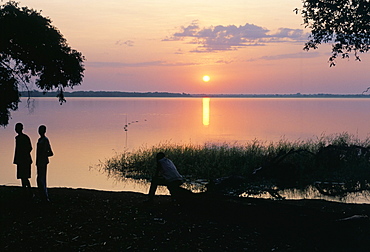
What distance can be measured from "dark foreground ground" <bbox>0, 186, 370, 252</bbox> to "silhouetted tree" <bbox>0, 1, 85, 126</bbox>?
437 cm

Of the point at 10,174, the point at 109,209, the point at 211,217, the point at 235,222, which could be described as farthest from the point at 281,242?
the point at 10,174

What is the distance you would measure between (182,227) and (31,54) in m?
8.78

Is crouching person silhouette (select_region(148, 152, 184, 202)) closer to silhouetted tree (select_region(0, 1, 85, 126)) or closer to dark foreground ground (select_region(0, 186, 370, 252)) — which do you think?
dark foreground ground (select_region(0, 186, 370, 252))

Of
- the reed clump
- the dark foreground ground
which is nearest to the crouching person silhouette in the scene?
the dark foreground ground

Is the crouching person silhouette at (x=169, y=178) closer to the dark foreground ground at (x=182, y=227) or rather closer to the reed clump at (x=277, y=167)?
the dark foreground ground at (x=182, y=227)

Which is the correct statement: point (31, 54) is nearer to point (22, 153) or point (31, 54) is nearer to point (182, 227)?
point (22, 153)

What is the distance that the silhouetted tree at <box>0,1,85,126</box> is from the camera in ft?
48.4

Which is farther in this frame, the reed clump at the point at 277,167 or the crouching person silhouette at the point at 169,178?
the reed clump at the point at 277,167

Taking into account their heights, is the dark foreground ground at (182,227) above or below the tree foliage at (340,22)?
below

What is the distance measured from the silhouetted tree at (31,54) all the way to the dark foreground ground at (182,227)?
437 cm

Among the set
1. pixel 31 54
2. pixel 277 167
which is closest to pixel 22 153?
pixel 31 54

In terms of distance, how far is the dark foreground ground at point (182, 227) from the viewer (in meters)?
9.75

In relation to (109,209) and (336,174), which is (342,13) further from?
(109,209)

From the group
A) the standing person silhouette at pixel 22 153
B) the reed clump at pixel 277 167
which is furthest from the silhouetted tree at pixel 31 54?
the reed clump at pixel 277 167
